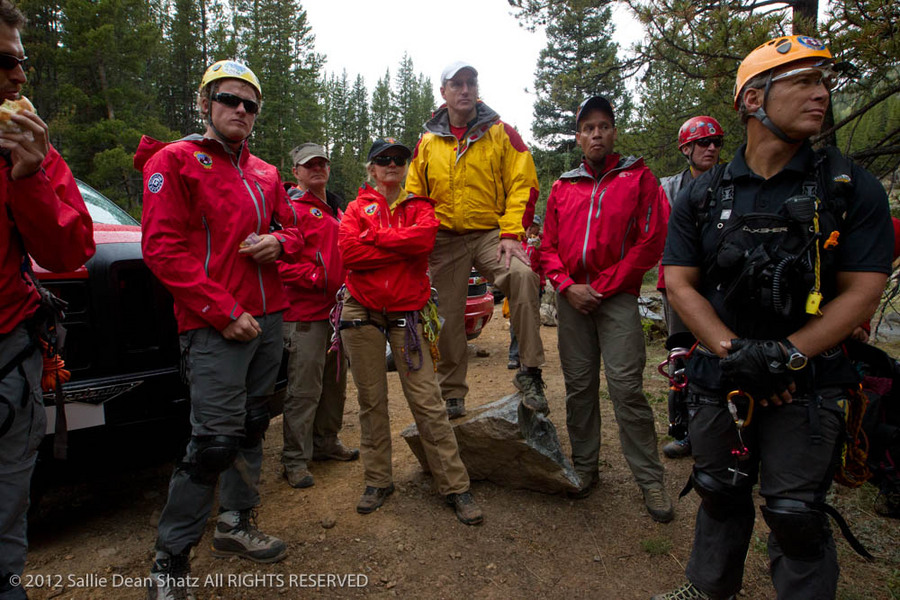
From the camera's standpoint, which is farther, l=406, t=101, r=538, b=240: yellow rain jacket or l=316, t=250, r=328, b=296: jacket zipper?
l=316, t=250, r=328, b=296: jacket zipper

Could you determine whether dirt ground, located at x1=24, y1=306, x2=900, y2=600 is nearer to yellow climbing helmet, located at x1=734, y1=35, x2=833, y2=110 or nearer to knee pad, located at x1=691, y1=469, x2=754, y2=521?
knee pad, located at x1=691, y1=469, x2=754, y2=521

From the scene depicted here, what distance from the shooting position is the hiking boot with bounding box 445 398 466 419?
442cm

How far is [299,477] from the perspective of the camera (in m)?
4.20

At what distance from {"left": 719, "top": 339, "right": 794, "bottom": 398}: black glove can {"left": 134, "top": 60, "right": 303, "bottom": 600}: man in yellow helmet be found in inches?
93.7

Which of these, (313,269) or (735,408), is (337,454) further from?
(735,408)

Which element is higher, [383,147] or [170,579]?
[383,147]

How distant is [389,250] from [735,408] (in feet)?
7.51

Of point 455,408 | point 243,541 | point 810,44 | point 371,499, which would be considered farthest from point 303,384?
point 810,44

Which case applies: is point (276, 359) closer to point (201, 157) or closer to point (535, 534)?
point (201, 157)

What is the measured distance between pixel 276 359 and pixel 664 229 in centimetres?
284

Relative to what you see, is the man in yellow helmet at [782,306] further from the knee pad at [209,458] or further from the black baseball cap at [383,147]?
the knee pad at [209,458]

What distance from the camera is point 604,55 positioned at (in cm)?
2653


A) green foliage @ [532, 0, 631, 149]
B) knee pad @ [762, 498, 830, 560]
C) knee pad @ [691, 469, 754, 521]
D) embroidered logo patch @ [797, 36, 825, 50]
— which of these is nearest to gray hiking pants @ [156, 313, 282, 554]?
knee pad @ [691, 469, 754, 521]

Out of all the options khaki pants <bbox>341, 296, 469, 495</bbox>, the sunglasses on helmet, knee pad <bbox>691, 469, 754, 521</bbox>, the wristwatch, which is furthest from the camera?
khaki pants <bbox>341, 296, 469, 495</bbox>
